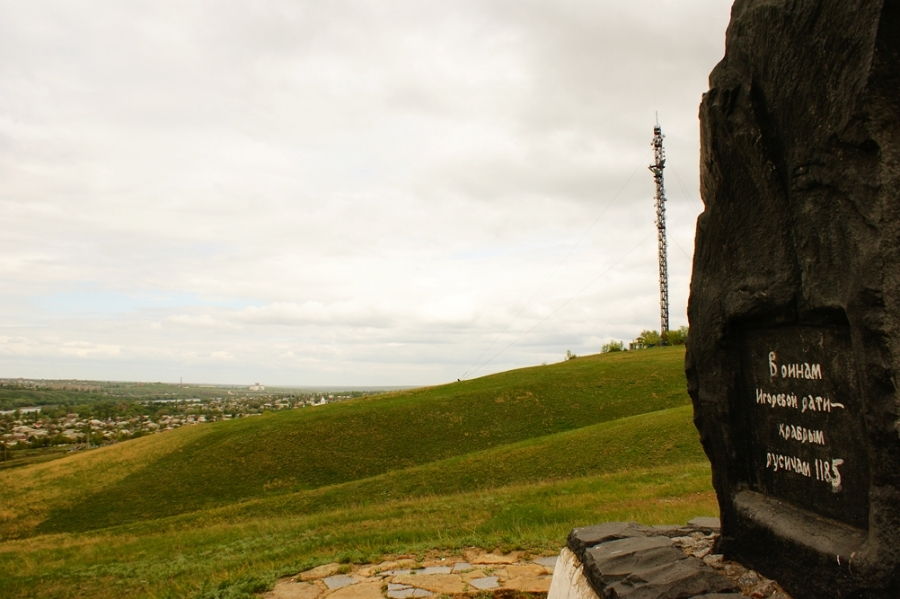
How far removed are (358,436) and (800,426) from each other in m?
31.2

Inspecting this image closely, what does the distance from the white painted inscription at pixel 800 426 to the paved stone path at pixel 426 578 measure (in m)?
3.64

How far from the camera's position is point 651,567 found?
5.31 meters

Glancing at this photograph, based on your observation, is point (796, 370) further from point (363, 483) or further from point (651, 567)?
point (363, 483)

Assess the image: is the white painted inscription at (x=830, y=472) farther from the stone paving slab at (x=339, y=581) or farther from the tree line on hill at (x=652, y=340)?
the tree line on hill at (x=652, y=340)

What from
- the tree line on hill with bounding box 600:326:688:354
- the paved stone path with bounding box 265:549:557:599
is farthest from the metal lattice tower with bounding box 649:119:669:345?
the paved stone path with bounding box 265:549:557:599

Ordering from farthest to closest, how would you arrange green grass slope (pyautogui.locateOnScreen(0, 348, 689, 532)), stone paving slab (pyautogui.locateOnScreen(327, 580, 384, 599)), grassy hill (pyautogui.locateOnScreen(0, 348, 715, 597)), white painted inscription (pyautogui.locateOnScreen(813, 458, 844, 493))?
green grass slope (pyautogui.locateOnScreen(0, 348, 689, 532)) < grassy hill (pyautogui.locateOnScreen(0, 348, 715, 597)) < stone paving slab (pyautogui.locateOnScreen(327, 580, 384, 599)) < white painted inscription (pyautogui.locateOnScreen(813, 458, 844, 493))

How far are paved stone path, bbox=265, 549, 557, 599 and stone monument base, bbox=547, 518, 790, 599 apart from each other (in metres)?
1.44

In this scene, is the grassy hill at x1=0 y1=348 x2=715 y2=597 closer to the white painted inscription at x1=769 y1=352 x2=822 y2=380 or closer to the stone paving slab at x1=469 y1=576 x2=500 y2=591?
the stone paving slab at x1=469 y1=576 x2=500 y2=591

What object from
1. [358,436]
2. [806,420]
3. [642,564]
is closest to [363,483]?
[358,436]

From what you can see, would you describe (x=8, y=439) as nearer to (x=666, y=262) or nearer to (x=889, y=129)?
(x=666, y=262)

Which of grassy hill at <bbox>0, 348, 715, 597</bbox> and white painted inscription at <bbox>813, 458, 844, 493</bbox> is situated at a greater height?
white painted inscription at <bbox>813, 458, 844, 493</bbox>

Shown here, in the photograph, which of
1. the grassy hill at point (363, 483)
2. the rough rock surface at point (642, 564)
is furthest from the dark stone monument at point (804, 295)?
the grassy hill at point (363, 483)

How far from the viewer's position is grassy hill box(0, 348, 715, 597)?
1245cm

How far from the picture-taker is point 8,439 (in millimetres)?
79250
